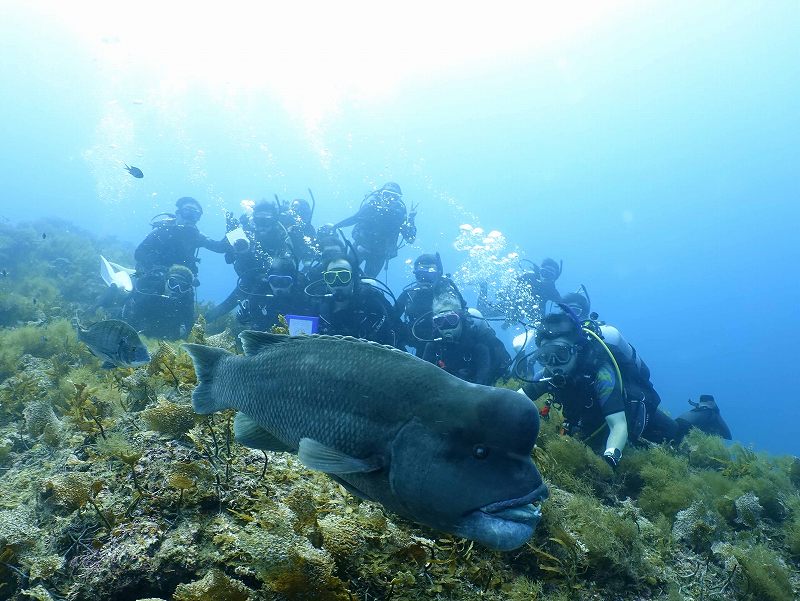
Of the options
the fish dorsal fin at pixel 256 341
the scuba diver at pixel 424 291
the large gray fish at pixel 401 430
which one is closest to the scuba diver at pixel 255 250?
the scuba diver at pixel 424 291

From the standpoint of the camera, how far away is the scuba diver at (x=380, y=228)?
16.5 m

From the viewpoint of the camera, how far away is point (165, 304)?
439 inches

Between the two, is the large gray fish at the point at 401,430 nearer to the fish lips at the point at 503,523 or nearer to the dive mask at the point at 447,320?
the fish lips at the point at 503,523

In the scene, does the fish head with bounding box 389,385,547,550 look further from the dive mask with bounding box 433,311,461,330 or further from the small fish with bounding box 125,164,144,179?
the small fish with bounding box 125,164,144,179

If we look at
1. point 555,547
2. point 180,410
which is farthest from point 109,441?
point 555,547

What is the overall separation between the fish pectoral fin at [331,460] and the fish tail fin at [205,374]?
885 millimetres

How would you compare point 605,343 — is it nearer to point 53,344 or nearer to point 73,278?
point 53,344

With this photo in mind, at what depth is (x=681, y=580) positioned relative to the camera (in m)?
3.54

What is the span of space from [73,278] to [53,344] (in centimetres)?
1075

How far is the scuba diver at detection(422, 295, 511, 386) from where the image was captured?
29.3 ft

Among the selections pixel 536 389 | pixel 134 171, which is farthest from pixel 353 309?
pixel 134 171

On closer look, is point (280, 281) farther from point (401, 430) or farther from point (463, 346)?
point (401, 430)

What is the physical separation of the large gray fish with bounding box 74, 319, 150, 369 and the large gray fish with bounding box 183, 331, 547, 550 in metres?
2.75

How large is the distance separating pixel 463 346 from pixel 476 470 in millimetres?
7578
